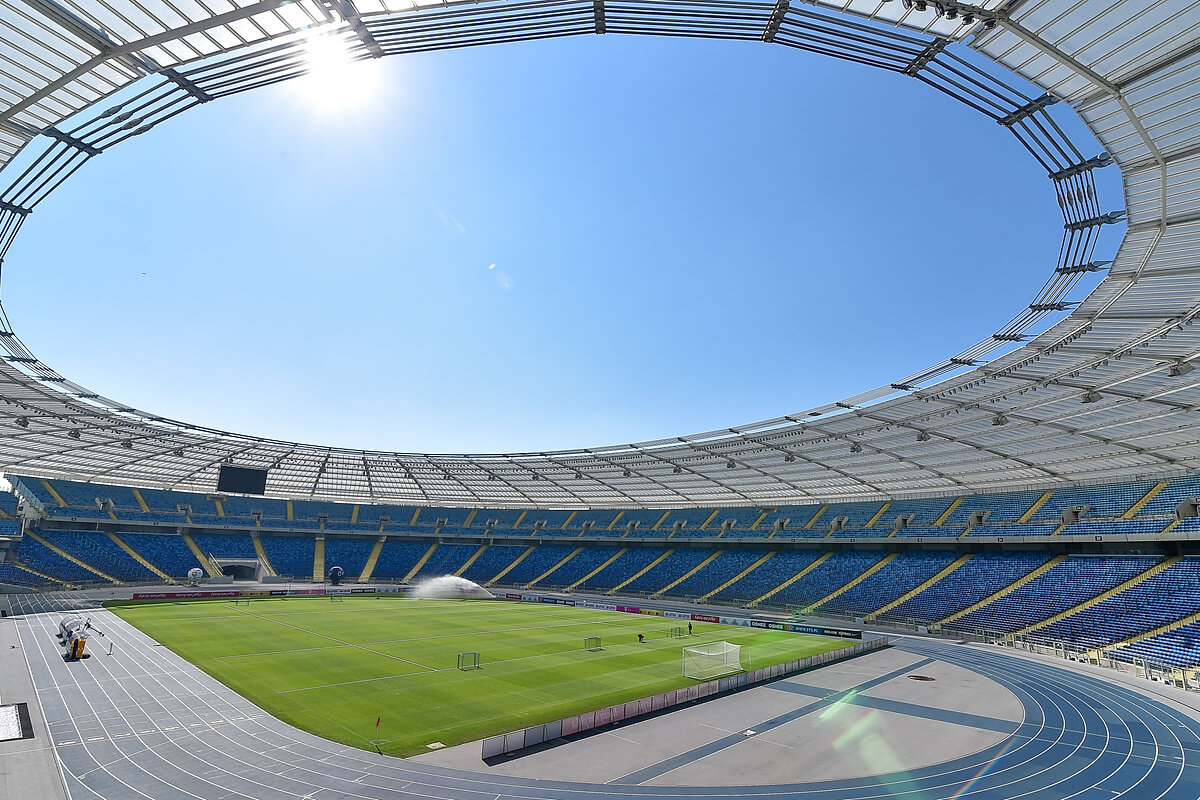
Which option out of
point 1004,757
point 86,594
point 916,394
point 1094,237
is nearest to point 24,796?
point 1004,757

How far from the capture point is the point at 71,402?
38625mm

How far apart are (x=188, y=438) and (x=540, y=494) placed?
3792cm

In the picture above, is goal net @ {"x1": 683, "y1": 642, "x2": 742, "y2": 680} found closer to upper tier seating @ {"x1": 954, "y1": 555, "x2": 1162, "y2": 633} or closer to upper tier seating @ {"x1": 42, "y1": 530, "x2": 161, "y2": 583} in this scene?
upper tier seating @ {"x1": 954, "y1": 555, "x2": 1162, "y2": 633}

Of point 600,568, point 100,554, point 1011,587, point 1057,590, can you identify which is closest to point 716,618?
point 1011,587

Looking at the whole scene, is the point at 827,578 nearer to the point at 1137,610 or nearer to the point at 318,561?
the point at 1137,610

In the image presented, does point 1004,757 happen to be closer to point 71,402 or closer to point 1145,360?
point 1145,360

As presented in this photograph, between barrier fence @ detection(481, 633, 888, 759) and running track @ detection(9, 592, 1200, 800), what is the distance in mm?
2053

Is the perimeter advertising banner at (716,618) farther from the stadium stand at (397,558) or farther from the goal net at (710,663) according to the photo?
the stadium stand at (397,558)

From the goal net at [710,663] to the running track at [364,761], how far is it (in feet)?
39.0

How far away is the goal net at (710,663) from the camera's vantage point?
28953 mm

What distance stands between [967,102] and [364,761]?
2432cm

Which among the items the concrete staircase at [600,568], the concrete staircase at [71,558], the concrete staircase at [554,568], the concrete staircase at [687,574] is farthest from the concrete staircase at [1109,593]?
the concrete staircase at [71,558]

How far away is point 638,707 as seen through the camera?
22.3m

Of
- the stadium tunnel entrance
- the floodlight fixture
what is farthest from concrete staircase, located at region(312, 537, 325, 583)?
the floodlight fixture
